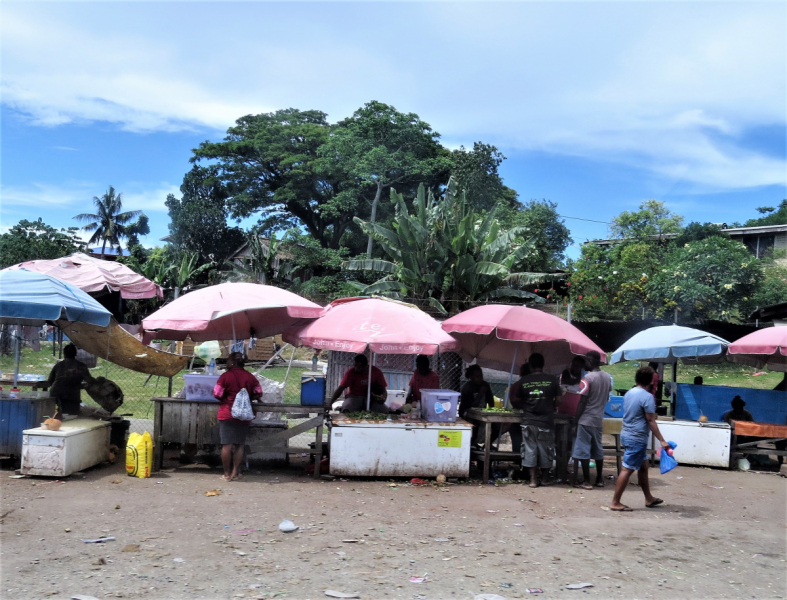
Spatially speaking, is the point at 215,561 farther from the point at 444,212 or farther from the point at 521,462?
the point at 444,212

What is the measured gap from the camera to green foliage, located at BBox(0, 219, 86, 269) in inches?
1378

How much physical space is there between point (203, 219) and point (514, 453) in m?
39.7

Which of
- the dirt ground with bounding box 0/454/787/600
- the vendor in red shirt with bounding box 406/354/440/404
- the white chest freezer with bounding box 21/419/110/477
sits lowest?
the dirt ground with bounding box 0/454/787/600

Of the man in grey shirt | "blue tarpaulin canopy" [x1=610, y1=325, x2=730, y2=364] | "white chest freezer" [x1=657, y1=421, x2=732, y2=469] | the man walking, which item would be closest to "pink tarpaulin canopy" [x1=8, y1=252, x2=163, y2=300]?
the man in grey shirt

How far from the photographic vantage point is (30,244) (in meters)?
38.1

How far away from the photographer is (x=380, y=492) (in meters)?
8.73

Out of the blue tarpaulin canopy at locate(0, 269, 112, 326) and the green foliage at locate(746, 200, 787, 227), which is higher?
the green foliage at locate(746, 200, 787, 227)

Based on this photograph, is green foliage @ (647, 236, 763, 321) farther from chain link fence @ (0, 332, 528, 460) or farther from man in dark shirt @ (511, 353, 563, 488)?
man in dark shirt @ (511, 353, 563, 488)

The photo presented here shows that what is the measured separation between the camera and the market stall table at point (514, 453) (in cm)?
971

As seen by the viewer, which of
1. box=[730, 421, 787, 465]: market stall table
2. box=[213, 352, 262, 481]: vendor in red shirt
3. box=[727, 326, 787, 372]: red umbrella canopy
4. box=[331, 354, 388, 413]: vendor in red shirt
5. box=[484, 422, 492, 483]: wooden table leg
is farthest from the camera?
box=[730, 421, 787, 465]: market stall table

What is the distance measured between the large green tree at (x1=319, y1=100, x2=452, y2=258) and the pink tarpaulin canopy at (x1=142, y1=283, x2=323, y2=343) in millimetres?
27555

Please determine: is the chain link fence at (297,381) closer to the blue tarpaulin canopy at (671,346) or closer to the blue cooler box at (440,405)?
the blue cooler box at (440,405)

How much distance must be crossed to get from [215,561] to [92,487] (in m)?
3.32

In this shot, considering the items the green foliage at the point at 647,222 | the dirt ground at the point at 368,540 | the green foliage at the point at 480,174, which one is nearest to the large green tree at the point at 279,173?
the green foliage at the point at 480,174
